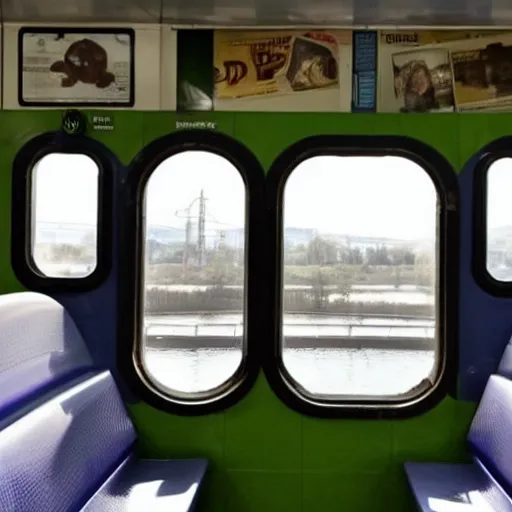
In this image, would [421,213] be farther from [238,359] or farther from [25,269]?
[25,269]

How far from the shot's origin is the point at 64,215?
3.31m

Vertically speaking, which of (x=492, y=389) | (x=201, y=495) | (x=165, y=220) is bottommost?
(x=201, y=495)

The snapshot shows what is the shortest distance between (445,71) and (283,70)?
28.3 inches

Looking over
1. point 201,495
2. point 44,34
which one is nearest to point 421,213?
point 201,495

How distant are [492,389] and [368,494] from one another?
735mm

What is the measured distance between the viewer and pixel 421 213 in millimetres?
3291

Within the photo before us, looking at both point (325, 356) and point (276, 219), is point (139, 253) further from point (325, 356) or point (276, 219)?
point (325, 356)

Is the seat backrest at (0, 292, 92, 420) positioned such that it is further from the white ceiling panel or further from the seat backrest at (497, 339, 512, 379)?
the seat backrest at (497, 339, 512, 379)

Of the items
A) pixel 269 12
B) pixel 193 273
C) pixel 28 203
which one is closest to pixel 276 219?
pixel 193 273

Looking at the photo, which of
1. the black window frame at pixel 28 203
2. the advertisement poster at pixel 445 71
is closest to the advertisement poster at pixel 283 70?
the advertisement poster at pixel 445 71

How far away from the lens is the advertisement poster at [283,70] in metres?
3.23

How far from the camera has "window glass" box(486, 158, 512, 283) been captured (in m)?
3.23

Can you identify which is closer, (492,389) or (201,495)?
(492,389)

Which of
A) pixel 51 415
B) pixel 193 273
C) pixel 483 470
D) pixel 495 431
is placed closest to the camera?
pixel 51 415
